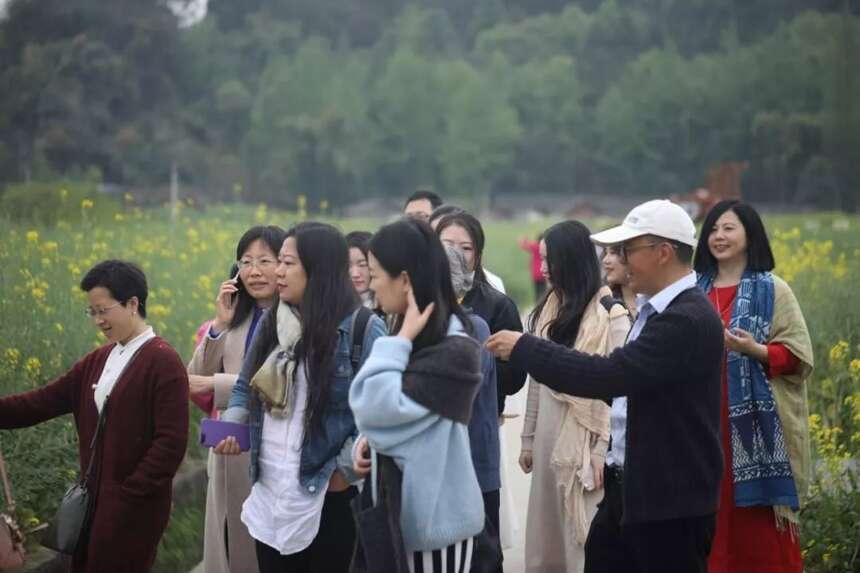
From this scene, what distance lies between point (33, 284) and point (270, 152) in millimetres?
16877

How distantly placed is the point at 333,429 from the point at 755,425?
1.97 m

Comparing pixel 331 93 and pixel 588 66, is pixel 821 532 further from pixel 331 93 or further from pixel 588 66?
pixel 588 66

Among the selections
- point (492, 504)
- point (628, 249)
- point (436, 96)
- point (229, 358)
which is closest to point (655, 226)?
point (628, 249)

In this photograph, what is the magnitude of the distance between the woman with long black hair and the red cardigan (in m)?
1.79

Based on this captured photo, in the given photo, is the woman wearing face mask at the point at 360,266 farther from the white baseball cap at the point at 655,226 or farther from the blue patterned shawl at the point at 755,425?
the white baseball cap at the point at 655,226

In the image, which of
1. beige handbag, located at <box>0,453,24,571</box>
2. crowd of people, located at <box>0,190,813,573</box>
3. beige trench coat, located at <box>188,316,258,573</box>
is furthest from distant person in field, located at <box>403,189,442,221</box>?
beige handbag, located at <box>0,453,24,571</box>

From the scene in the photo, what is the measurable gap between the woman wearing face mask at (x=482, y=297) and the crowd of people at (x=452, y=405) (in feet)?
0.03

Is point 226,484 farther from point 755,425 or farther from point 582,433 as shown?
point 755,425

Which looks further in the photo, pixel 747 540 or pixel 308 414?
pixel 747 540

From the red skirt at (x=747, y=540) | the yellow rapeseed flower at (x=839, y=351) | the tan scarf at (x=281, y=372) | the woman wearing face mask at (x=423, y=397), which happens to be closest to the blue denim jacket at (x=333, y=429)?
the tan scarf at (x=281, y=372)

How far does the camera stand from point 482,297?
578cm

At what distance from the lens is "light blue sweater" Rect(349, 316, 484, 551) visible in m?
3.45

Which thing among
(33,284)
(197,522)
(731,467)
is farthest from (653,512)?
(33,284)

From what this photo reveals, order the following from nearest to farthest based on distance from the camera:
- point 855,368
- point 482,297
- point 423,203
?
point 482,297, point 855,368, point 423,203
